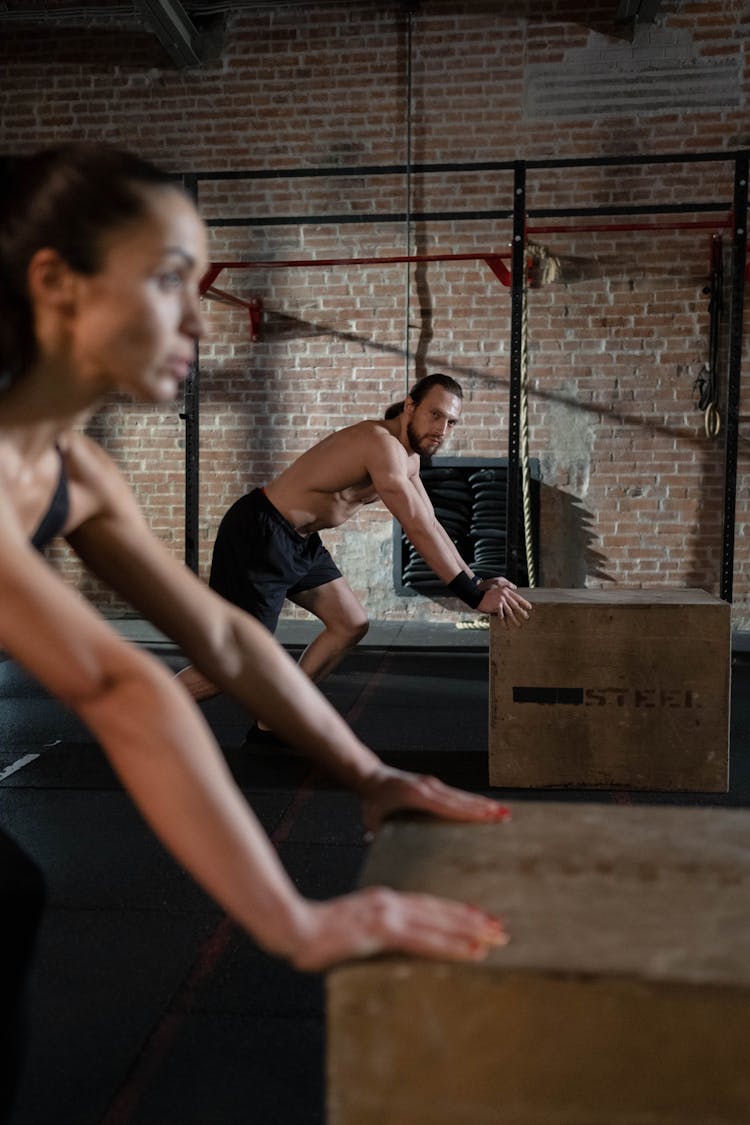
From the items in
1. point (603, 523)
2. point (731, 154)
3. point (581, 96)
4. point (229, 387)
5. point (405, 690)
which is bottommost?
point (405, 690)

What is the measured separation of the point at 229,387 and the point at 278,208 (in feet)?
4.11

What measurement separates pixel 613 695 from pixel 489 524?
3353 millimetres

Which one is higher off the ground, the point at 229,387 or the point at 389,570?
the point at 229,387

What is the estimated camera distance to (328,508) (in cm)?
378

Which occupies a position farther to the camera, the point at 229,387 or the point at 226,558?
the point at 229,387

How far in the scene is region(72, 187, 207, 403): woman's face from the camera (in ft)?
3.12

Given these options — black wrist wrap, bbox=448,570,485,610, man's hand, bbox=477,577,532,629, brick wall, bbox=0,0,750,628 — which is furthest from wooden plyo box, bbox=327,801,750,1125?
brick wall, bbox=0,0,750,628

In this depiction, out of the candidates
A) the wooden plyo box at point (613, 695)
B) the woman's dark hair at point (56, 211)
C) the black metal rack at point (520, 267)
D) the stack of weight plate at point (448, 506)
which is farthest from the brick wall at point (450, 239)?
the woman's dark hair at point (56, 211)

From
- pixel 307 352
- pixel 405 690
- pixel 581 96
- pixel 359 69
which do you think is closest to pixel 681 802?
pixel 405 690

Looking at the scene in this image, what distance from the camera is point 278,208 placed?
6.87m

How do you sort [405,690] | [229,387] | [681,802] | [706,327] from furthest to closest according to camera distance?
[229,387] → [706,327] → [405,690] → [681,802]

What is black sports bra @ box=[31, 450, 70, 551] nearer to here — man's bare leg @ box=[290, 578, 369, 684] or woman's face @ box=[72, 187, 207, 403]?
woman's face @ box=[72, 187, 207, 403]

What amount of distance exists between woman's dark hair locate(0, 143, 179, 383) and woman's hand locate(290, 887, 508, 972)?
615 millimetres

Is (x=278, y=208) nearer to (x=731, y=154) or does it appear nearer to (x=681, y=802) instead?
(x=731, y=154)
